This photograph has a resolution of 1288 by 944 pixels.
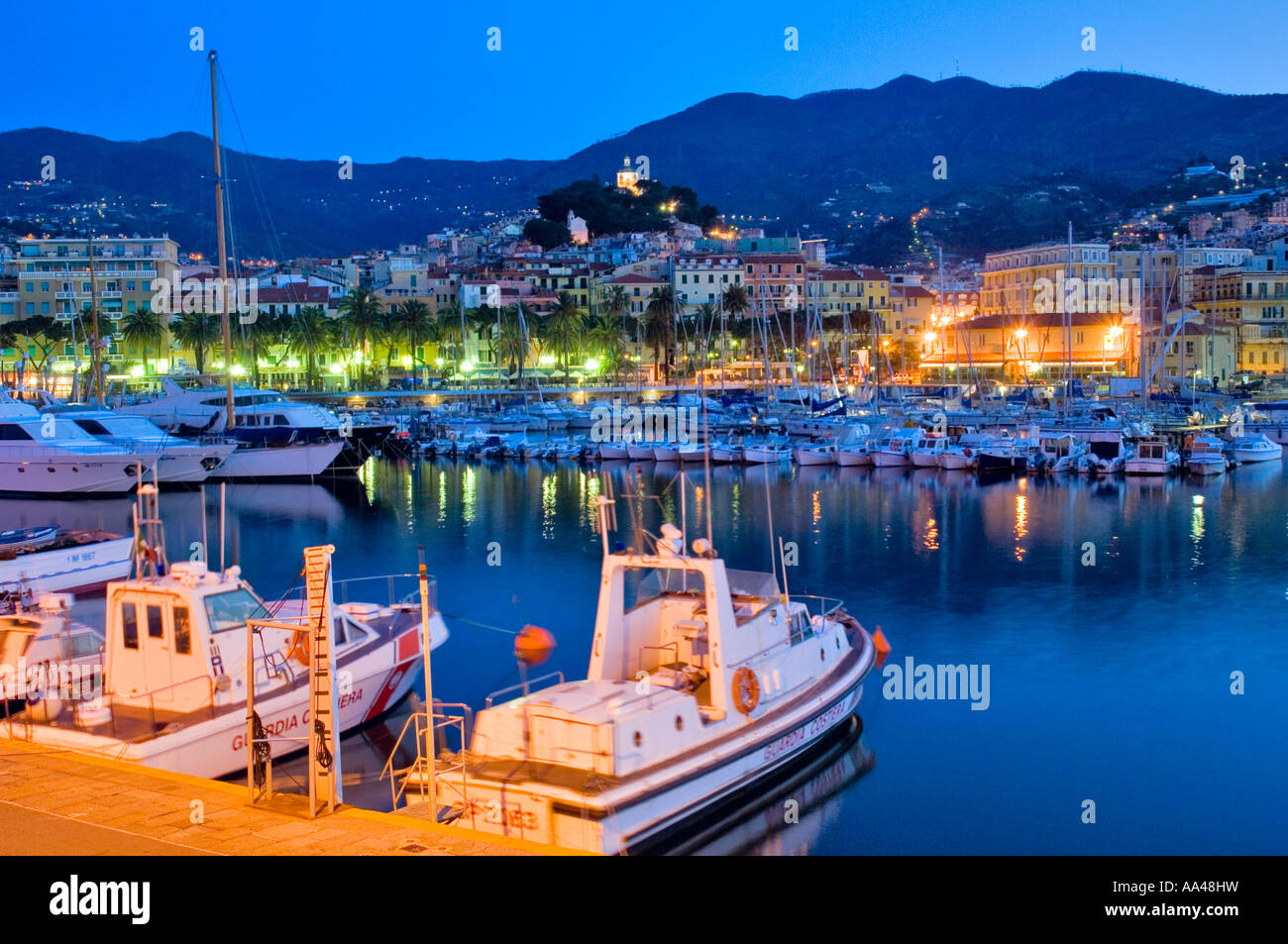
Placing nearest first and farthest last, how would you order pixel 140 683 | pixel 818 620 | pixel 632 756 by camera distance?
pixel 632 756
pixel 140 683
pixel 818 620

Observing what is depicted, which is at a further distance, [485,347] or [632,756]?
[485,347]

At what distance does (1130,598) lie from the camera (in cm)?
2866

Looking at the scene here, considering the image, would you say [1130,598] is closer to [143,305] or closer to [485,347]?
[485,347]

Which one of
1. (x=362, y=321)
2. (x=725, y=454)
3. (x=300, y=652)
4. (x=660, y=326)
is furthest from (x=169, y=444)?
(x=660, y=326)

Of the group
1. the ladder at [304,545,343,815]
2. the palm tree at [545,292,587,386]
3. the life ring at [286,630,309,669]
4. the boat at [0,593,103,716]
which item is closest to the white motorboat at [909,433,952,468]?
the palm tree at [545,292,587,386]

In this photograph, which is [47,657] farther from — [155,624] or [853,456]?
[853,456]

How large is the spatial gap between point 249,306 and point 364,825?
97331 millimetres

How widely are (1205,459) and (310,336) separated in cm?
6399

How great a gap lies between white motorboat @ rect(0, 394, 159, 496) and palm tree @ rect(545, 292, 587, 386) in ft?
178

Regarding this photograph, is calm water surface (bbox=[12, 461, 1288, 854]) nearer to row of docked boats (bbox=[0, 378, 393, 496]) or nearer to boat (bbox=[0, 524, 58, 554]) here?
row of docked boats (bbox=[0, 378, 393, 496])

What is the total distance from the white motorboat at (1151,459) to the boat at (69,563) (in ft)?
144

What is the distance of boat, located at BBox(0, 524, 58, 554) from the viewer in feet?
75.2

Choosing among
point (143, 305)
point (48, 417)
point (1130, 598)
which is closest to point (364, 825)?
point (1130, 598)

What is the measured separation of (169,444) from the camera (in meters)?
50.7
